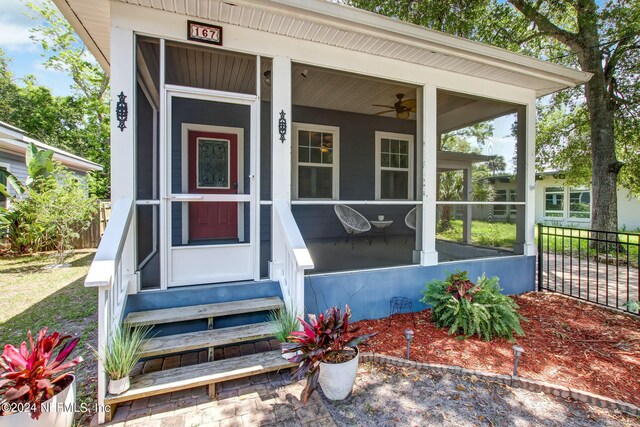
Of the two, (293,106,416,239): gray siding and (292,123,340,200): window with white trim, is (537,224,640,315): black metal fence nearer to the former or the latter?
(293,106,416,239): gray siding

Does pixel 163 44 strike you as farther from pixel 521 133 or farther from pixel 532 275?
pixel 532 275

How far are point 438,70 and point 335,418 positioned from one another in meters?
4.05

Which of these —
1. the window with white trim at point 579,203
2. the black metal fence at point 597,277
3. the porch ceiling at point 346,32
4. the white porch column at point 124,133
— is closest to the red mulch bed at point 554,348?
the black metal fence at point 597,277

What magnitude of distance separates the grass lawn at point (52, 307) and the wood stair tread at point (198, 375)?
0.35m

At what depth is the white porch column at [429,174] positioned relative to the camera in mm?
3883

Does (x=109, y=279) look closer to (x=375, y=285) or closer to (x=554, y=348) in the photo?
(x=375, y=285)

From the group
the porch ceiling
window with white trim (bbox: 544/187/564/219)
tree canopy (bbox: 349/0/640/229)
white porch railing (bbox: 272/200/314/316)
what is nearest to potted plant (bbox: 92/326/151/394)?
white porch railing (bbox: 272/200/314/316)

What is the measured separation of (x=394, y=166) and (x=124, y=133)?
554 cm

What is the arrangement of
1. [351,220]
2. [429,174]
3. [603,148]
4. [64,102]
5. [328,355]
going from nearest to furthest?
[328,355] → [429,174] → [351,220] → [603,148] → [64,102]

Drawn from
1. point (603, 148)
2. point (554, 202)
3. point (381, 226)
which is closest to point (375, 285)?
point (381, 226)

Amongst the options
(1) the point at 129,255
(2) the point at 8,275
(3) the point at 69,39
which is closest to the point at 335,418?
(1) the point at 129,255

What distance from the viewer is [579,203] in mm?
15086

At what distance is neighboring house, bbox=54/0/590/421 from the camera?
2.65m

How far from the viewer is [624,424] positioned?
A: 6.55ft
